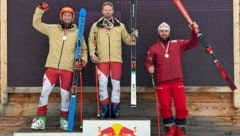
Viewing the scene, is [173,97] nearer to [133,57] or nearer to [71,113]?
[133,57]

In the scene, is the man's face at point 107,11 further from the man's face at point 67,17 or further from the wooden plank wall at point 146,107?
the wooden plank wall at point 146,107

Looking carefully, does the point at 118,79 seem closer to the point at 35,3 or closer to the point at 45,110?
the point at 45,110

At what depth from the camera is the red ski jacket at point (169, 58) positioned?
5617mm

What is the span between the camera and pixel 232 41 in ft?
20.3

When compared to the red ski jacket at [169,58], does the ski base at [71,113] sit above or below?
below

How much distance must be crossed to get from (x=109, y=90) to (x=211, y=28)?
5.59 feet

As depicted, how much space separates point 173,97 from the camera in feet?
18.5

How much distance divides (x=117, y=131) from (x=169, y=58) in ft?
3.85

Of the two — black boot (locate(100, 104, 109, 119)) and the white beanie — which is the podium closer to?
black boot (locate(100, 104, 109, 119))

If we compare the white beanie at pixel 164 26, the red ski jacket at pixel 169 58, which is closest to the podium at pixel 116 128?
the red ski jacket at pixel 169 58

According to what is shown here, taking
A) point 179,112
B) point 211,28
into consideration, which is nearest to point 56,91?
point 179,112

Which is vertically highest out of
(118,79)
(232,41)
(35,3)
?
(35,3)

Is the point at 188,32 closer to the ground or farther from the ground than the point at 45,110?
farther from the ground

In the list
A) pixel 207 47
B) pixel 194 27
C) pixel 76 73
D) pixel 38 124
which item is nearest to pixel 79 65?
pixel 76 73
